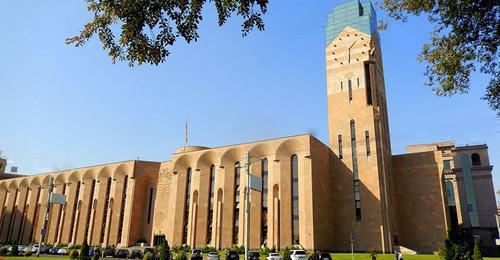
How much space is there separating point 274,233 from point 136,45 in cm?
4074

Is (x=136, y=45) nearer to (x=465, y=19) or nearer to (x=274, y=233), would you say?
(x=465, y=19)

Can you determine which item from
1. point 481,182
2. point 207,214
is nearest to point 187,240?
point 207,214

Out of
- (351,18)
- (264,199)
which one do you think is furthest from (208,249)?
(351,18)

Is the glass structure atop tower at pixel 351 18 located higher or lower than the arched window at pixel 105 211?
higher

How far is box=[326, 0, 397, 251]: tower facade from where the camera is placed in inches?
1812

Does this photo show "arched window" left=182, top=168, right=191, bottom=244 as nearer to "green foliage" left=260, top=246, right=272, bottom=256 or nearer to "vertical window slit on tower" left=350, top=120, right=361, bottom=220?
"green foliage" left=260, top=246, right=272, bottom=256

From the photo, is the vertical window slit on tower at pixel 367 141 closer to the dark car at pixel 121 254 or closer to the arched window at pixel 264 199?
the arched window at pixel 264 199

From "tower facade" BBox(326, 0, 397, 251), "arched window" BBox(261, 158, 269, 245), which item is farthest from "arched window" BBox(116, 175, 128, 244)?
"tower facade" BBox(326, 0, 397, 251)

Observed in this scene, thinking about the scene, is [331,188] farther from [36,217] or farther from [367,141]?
[36,217]

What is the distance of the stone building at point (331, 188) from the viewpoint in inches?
1820

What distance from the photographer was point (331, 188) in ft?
164

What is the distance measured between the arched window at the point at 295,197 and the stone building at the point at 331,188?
0.39 ft

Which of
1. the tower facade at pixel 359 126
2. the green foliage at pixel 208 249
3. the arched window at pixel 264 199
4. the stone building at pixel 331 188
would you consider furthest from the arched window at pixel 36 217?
the tower facade at pixel 359 126

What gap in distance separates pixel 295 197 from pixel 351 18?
87.3ft
